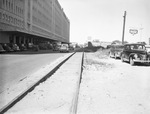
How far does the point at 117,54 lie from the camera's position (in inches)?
838

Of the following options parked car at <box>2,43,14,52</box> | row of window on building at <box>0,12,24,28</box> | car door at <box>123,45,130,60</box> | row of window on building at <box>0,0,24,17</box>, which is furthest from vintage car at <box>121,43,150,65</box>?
row of window on building at <box>0,0,24,17</box>

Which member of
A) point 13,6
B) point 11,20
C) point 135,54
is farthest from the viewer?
point 13,6

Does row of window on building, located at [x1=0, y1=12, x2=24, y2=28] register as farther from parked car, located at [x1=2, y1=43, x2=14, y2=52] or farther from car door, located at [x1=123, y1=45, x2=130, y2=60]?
car door, located at [x1=123, y1=45, x2=130, y2=60]

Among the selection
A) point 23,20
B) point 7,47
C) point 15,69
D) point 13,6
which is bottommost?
point 15,69

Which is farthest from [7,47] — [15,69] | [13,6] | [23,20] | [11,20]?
[23,20]

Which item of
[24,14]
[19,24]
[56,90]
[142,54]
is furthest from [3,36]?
[56,90]

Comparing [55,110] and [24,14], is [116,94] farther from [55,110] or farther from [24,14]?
[24,14]

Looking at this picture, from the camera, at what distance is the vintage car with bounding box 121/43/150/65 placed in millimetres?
14242

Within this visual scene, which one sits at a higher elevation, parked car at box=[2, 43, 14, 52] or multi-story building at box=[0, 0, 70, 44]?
multi-story building at box=[0, 0, 70, 44]

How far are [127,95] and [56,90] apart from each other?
2.26m

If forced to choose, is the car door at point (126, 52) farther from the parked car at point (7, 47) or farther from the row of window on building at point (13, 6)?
the row of window on building at point (13, 6)

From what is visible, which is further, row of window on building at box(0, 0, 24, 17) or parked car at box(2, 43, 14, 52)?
row of window on building at box(0, 0, 24, 17)

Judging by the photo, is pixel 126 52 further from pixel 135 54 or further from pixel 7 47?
pixel 7 47

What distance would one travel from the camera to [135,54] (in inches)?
574
